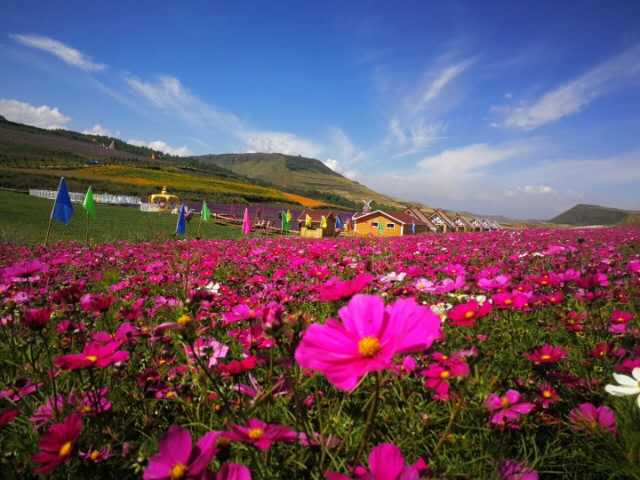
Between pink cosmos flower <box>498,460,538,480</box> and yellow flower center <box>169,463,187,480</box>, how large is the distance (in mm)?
699

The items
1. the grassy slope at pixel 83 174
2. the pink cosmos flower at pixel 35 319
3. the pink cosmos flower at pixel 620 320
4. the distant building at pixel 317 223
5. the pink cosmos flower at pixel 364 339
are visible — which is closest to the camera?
the pink cosmos flower at pixel 364 339

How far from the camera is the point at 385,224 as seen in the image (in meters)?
34.7

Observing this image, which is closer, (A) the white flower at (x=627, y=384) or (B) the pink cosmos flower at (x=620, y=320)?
(A) the white flower at (x=627, y=384)

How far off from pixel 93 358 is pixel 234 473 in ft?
1.93

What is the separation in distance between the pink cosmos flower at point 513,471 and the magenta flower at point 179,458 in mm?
668

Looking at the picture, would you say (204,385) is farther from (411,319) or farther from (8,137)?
(8,137)

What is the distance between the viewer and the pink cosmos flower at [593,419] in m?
0.95

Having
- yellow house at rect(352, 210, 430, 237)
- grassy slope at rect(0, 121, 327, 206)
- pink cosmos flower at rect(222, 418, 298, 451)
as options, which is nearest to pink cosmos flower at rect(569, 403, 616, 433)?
pink cosmos flower at rect(222, 418, 298, 451)

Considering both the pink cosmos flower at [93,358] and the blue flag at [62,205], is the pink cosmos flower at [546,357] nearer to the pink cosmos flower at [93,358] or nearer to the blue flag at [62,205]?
the pink cosmos flower at [93,358]

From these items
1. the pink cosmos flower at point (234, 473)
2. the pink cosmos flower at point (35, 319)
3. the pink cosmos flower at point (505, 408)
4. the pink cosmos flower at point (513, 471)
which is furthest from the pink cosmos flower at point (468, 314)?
the pink cosmos flower at point (35, 319)

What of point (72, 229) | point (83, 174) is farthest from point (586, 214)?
point (72, 229)

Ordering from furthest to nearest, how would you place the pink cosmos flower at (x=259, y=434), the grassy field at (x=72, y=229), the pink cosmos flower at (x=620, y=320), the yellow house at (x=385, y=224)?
the yellow house at (x=385, y=224), the grassy field at (x=72, y=229), the pink cosmos flower at (x=620, y=320), the pink cosmos flower at (x=259, y=434)

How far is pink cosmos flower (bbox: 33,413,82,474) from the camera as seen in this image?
2.29 ft

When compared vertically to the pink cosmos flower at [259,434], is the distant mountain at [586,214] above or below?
above
